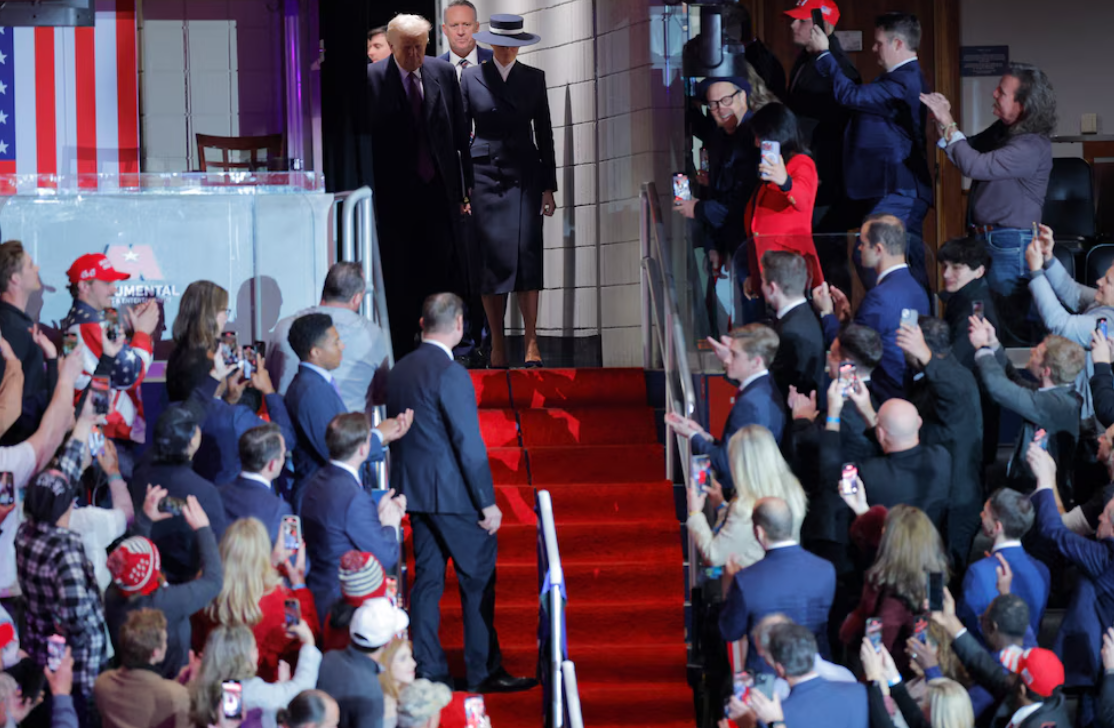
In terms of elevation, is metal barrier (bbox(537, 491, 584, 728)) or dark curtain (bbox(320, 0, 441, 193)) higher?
dark curtain (bbox(320, 0, 441, 193))

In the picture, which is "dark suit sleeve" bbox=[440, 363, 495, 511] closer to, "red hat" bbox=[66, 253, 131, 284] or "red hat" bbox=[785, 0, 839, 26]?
"red hat" bbox=[66, 253, 131, 284]

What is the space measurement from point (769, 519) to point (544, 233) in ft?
16.7

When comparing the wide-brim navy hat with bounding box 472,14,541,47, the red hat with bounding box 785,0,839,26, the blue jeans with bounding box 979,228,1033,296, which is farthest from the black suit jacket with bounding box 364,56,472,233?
the blue jeans with bounding box 979,228,1033,296

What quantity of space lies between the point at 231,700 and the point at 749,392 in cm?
247

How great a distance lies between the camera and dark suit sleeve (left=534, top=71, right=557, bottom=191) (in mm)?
10008

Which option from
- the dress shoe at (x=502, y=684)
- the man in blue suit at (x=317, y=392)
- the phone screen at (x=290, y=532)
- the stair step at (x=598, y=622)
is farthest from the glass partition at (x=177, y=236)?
the dress shoe at (x=502, y=684)

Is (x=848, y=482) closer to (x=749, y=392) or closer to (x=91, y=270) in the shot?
(x=749, y=392)

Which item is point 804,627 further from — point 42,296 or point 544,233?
point 544,233

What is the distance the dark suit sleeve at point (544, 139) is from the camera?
32.8 ft

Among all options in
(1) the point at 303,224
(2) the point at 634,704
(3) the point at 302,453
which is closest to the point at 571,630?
(2) the point at 634,704

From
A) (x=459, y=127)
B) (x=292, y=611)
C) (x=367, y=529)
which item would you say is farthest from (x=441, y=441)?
(x=459, y=127)

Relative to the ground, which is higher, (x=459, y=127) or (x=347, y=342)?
(x=459, y=127)

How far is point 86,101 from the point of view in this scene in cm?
1078

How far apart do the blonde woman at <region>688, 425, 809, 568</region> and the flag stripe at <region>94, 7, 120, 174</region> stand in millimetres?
5354
